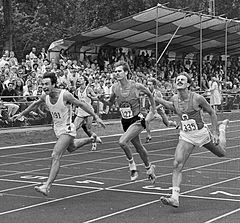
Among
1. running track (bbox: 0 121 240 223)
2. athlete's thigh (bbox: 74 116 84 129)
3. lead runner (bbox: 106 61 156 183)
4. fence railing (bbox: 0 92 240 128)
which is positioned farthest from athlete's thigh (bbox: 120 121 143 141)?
athlete's thigh (bbox: 74 116 84 129)

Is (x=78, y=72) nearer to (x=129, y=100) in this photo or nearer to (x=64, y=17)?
(x=129, y=100)

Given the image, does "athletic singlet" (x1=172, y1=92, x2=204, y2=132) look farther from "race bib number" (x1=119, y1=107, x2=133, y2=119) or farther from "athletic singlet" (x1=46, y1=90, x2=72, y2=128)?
"race bib number" (x1=119, y1=107, x2=133, y2=119)

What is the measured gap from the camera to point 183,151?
1002 centimetres

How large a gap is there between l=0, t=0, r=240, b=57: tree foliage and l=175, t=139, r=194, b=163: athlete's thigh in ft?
119

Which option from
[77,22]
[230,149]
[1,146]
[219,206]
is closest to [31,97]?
[1,146]

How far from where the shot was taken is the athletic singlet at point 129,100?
12164 mm

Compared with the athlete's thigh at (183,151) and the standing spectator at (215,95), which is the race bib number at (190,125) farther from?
the standing spectator at (215,95)

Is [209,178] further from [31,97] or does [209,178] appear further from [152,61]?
[152,61]

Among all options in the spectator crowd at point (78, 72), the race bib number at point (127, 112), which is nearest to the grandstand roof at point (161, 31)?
the spectator crowd at point (78, 72)

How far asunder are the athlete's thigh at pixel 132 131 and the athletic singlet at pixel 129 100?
0.65 ft

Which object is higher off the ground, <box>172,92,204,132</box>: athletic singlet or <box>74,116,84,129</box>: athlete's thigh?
<box>172,92,204,132</box>: athletic singlet

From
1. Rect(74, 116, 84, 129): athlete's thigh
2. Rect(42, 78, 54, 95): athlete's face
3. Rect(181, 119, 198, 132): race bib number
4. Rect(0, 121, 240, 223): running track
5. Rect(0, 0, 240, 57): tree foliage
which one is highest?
Rect(0, 0, 240, 57): tree foliage

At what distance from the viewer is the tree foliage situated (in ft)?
160

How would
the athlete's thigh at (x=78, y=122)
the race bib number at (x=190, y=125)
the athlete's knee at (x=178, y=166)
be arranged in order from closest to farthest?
the athlete's knee at (x=178, y=166), the race bib number at (x=190, y=125), the athlete's thigh at (x=78, y=122)
